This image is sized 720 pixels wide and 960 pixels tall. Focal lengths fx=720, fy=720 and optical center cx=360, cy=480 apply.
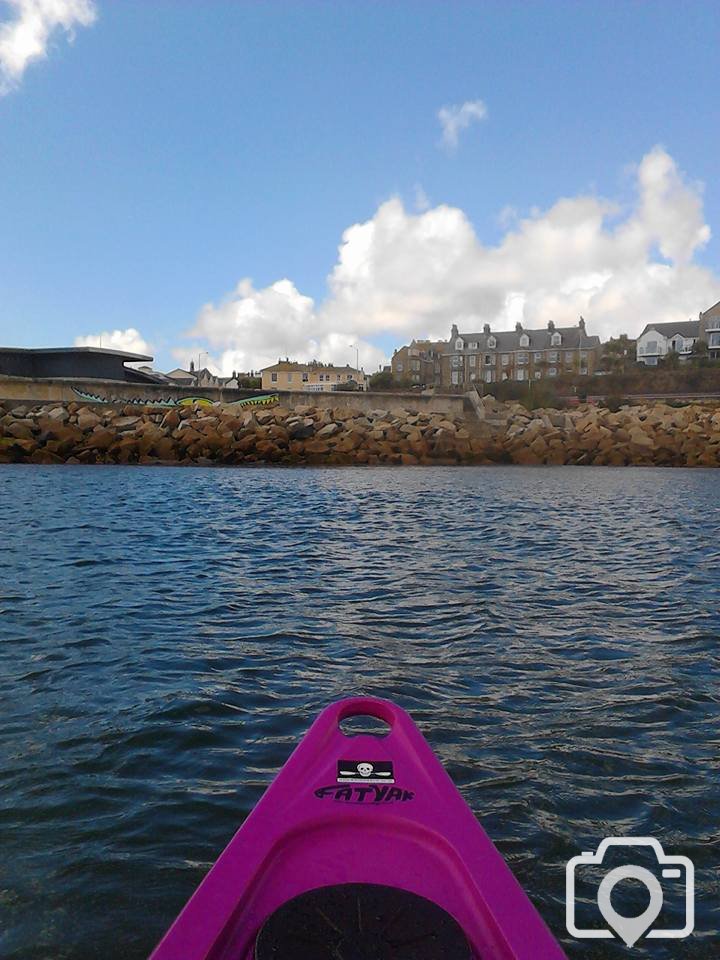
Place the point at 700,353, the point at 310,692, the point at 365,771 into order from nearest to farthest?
the point at 365,771, the point at 310,692, the point at 700,353

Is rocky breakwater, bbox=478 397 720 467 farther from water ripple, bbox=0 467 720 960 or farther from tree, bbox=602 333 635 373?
tree, bbox=602 333 635 373

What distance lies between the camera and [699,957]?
3.02 meters

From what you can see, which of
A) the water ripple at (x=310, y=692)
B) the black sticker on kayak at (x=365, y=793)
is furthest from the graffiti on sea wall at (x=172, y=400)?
the black sticker on kayak at (x=365, y=793)

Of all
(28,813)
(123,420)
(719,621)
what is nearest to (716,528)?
(719,621)

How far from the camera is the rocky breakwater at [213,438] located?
36750 millimetres

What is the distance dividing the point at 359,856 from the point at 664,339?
4316 inches

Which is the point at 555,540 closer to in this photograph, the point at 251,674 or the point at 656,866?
the point at 251,674

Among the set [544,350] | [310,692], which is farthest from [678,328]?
[310,692]

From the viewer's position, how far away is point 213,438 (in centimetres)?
3759

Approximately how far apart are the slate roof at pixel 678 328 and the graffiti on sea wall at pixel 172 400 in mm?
73591
